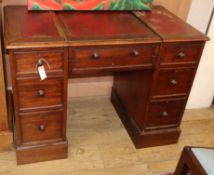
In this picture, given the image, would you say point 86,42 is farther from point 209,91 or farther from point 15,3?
point 209,91

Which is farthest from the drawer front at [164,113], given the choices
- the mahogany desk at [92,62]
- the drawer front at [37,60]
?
the drawer front at [37,60]

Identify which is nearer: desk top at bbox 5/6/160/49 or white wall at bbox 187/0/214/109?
desk top at bbox 5/6/160/49

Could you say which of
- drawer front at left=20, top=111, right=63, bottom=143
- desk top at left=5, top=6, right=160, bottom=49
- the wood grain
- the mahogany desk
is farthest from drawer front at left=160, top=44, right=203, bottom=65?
the wood grain

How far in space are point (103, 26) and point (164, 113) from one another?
0.68m

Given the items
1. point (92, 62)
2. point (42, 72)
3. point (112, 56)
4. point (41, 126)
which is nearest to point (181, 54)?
point (112, 56)

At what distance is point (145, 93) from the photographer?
72.1 inches

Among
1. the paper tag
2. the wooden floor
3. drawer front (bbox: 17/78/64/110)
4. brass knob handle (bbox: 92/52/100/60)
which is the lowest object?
the wooden floor

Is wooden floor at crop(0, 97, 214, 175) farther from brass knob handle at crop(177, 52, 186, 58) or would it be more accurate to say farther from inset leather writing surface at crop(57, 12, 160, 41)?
inset leather writing surface at crop(57, 12, 160, 41)

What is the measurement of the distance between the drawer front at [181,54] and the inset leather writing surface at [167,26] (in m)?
0.05

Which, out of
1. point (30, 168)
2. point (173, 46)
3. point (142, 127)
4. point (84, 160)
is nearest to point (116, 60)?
point (173, 46)

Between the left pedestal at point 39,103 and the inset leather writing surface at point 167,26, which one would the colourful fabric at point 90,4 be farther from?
the left pedestal at point 39,103

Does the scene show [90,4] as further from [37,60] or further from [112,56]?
[37,60]

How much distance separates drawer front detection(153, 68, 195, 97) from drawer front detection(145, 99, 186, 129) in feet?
0.22

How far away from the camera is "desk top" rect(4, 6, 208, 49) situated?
143 centimetres
